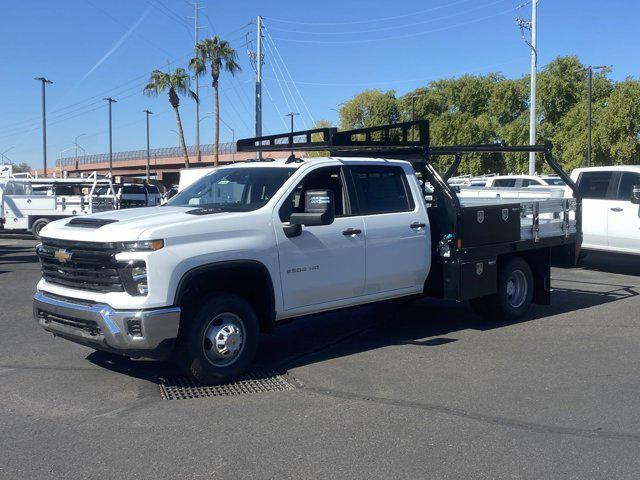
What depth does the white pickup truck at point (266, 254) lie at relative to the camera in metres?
5.71

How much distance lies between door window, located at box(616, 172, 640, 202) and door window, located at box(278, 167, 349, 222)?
7736 millimetres

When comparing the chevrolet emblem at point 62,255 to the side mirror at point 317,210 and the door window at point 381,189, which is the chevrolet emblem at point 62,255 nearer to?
the side mirror at point 317,210

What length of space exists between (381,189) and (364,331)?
6.07ft

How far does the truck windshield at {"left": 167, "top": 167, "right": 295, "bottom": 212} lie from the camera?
22.2ft

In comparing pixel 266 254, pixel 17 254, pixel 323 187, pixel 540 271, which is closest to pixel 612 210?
pixel 540 271

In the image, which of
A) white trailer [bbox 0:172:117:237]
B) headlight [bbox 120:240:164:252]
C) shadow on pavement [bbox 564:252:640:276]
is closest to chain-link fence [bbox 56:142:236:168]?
white trailer [bbox 0:172:117:237]

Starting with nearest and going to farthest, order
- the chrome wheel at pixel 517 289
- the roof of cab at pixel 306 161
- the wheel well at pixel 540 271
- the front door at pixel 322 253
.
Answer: the front door at pixel 322 253
the roof of cab at pixel 306 161
the chrome wheel at pixel 517 289
the wheel well at pixel 540 271

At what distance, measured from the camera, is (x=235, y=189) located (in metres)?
7.04

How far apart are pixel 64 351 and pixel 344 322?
340 centimetres

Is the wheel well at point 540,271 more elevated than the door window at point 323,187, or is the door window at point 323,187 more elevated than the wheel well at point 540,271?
the door window at point 323,187

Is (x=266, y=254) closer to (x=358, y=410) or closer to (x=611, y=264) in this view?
(x=358, y=410)

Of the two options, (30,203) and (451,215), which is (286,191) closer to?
(451,215)

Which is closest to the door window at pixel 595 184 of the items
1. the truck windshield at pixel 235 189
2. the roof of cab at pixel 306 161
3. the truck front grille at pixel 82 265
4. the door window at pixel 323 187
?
the roof of cab at pixel 306 161

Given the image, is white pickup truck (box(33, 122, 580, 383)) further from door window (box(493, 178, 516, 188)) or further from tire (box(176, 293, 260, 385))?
door window (box(493, 178, 516, 188))
